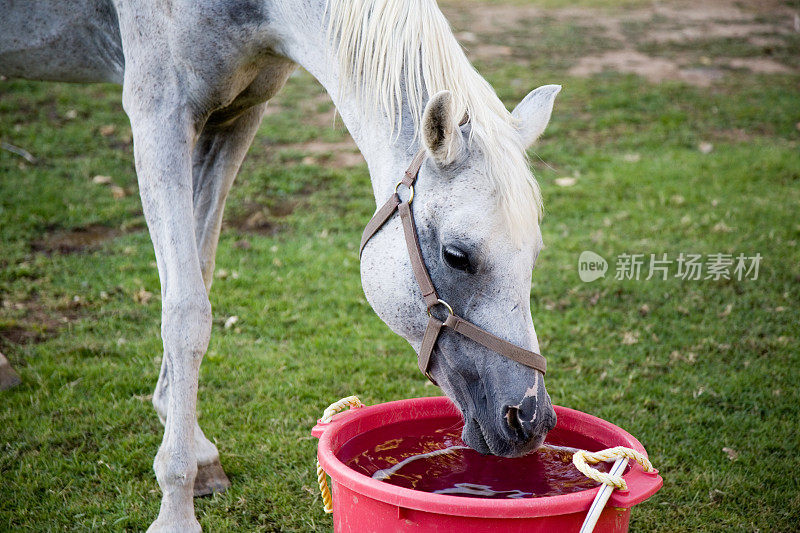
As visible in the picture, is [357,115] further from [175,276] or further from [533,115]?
[175,276]

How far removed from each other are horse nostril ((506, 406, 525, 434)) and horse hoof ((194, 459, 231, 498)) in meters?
1.45

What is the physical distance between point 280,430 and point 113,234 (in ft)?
10.9

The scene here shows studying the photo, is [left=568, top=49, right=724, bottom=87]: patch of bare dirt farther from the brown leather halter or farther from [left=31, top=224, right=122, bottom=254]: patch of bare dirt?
the brown leather halter

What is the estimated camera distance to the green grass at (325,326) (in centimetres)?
305

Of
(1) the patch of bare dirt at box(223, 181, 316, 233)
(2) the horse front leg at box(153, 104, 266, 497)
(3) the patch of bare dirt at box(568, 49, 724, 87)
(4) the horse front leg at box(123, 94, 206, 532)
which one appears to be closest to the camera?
(4) the horse front leg at box(123, 94, 206, 532)

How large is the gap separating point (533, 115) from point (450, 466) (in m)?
1.21

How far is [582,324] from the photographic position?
4.62 metres

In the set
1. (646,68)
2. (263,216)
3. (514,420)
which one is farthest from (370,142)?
(646,68)

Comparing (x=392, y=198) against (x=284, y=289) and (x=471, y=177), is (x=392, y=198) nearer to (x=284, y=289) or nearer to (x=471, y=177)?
(x=471, y=177)

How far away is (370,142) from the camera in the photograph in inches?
96.3

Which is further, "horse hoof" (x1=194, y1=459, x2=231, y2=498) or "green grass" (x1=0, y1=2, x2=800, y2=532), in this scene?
"green grass" (x1=0, y1=2, x2=800, y2=532)

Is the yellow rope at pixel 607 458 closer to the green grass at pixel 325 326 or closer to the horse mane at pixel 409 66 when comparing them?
the horse mane at pixel 409 66

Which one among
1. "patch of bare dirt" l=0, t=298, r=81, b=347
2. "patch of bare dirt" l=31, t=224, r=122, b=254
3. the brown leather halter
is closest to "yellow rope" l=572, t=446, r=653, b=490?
the brown leather halter

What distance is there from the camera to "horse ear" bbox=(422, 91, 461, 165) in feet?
6.69
